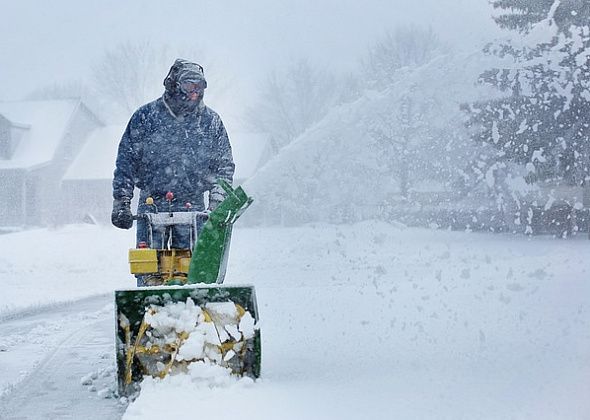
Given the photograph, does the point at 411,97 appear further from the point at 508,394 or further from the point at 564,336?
the point at 508,394

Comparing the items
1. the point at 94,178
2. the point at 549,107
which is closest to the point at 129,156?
the point at 549,107

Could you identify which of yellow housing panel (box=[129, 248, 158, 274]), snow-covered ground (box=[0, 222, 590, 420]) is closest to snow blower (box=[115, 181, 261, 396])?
yellow housing panel (box=[129, 248, 158, 274])

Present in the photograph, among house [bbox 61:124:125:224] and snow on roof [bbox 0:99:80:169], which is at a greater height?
snow on roof [bbox 0:99:80:169]

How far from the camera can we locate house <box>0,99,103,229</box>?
37531mm

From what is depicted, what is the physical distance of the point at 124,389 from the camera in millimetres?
4727

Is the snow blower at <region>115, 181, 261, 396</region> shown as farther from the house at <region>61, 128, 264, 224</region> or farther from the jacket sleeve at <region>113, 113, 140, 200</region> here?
the house at <region>61, 128, 264, 224</region>

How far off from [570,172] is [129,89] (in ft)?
120

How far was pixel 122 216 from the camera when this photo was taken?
5.17 metres

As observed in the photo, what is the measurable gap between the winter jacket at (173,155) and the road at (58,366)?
1278 millimetres

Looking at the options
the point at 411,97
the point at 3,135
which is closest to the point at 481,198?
the point at 411,97

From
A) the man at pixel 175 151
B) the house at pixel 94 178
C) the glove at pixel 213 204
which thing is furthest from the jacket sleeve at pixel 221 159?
the house at pixel 94 178

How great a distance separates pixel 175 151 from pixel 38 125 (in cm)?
3697

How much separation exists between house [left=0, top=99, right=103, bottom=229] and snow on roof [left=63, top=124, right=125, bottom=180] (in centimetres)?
37

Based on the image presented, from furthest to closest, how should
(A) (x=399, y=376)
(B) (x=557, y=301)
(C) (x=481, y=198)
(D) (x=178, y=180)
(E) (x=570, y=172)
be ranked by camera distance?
1. (C) (x=481, y=198)
2. (E) (x=570, y=172)
3. (B) (x=557, y=301)
4. (D) (x=178, y=180)
5. (A) (x=399, y=376)
